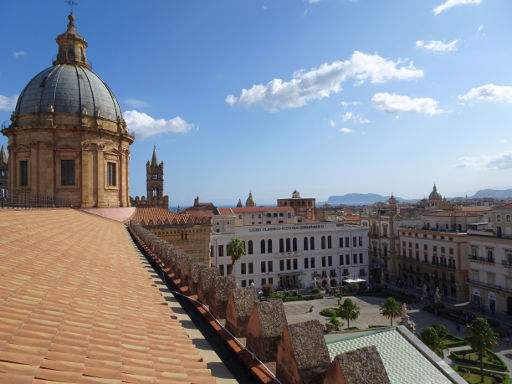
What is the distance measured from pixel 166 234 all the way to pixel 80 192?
289 inches

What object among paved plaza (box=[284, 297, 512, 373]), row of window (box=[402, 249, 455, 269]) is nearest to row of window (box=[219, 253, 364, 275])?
paved plaza (box=[284, 297, 512, 373])

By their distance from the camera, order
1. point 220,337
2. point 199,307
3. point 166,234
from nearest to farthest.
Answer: point 220,337
point 199,307
point 166,234

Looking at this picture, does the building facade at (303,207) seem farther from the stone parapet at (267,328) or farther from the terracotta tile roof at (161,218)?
the stone parapet at (267,328)

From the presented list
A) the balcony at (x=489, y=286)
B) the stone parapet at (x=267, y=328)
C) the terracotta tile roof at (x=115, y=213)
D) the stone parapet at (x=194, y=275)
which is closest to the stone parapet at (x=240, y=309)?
the stone parapet at (x=267, y=328)

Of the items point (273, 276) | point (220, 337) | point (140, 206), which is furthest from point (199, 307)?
point (273, 276)

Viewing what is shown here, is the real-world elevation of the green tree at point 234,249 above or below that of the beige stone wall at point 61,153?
below

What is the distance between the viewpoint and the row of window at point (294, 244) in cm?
5409

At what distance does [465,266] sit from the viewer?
162ft

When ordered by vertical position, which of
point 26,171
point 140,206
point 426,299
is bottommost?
point 426,299

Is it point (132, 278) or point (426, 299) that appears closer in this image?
point (132, 278)

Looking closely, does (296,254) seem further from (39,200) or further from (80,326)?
(80,326)

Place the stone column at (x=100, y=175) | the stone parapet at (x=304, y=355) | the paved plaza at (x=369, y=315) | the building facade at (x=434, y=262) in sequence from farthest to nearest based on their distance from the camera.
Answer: the building facade at (x=434, y=262) → the paved plaza at (x=369, y=315) → the stone column at (x=100, y=175) → the stone parapet at (x=304, y=355)

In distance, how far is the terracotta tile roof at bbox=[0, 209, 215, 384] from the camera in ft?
9.77

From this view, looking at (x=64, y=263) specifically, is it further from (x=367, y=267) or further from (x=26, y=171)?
(x=367, y=267)
